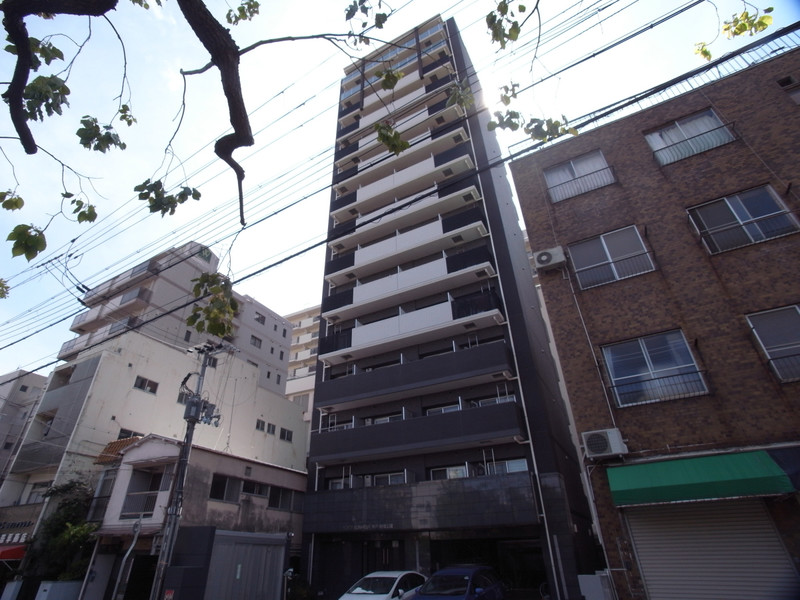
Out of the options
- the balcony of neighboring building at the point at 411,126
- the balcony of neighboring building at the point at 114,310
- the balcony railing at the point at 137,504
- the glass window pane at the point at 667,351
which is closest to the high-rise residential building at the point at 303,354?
the balcony of neighboring building at the point at 114,310

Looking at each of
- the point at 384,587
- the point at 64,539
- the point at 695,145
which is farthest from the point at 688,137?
the point at 64,539

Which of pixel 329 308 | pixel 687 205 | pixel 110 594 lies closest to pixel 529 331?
pixel 687 205

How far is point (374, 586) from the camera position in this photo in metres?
11.6

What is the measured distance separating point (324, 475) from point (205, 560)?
6.37 metres

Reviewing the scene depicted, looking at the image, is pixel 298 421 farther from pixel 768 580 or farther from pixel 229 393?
pixel 768 580

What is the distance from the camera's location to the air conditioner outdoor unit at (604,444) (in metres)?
9.76

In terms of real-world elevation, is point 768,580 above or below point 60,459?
below

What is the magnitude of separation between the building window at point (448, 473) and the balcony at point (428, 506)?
1.09 m

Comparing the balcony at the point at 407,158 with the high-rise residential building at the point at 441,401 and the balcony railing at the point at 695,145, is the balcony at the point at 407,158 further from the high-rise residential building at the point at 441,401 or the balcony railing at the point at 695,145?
the balcony railing at the point at 695,145

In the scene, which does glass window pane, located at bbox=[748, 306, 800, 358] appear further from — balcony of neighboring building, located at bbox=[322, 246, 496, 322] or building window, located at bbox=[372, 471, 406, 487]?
building window, located at bbox=[372, 471, 406, 487]

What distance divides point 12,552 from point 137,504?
5.89 m

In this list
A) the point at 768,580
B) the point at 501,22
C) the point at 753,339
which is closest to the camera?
the point at 501,22

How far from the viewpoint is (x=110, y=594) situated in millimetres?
15820

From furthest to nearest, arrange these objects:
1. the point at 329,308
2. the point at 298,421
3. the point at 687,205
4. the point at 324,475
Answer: the point at 298,421 → the point at 329,308 → the point at 324,475 → the point at 687,205
